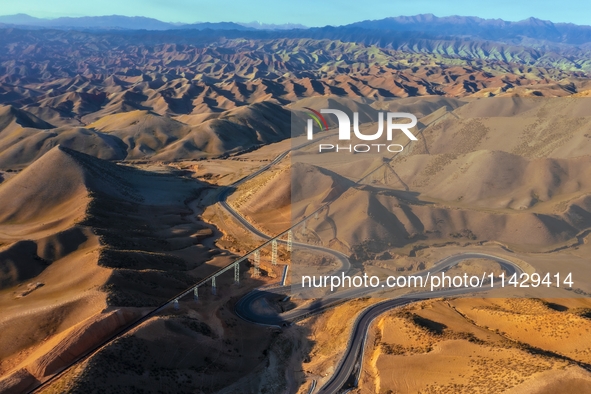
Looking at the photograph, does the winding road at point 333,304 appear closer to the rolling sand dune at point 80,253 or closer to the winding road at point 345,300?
the winding road at point 345,300

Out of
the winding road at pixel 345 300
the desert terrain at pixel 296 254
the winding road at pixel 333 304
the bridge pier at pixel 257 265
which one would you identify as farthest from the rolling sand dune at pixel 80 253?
the winding road at pixel 345 300

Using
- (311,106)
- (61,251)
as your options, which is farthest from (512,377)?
(311,106)

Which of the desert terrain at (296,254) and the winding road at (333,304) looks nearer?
the desert terrain at (296,254)

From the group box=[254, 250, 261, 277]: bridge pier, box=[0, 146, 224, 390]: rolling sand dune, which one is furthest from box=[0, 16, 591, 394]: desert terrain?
box=[254, 250, 261, 277]: bridge pier

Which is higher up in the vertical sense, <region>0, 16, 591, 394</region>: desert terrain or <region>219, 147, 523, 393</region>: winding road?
<region>0, 16, 591, 394</region>: desert terrain

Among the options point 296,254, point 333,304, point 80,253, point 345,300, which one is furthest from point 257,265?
point 80,253

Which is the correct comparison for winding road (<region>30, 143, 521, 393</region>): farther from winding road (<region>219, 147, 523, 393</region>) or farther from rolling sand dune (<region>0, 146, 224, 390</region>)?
rolling sand dune (<region>0, 146, 224, 390</region>)

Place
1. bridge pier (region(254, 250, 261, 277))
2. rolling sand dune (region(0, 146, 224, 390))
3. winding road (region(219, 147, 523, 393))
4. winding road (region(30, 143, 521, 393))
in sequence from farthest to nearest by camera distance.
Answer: bridge pier (region(254, 250, 261, 277))
winding road (region(219, 147, 523, 393))
winding road (region(30, 143, 521, 393))
rolling sand dune (region(0, 146, 224, 390))

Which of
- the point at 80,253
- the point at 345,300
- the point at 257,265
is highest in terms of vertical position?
the point at 80,253

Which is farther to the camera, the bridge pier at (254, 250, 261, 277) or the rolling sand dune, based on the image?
the bridge pier at (254, 250, 261, 277)

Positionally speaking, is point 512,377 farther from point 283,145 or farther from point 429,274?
point 283,145

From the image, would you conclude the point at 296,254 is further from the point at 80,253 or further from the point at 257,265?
the point at 80,253

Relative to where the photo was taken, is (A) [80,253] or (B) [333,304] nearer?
(B) [333,304]
